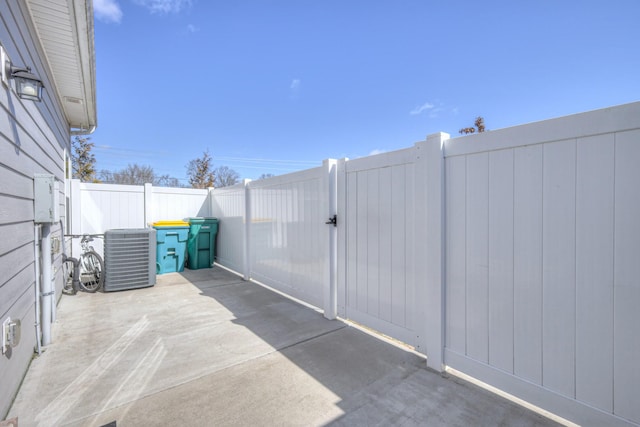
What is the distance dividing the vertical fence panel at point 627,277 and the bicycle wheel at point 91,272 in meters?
6.20

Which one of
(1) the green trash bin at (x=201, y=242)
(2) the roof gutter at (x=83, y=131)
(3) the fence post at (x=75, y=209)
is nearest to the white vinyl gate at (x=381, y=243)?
(1) the green trash bin at (x=201, y=242)

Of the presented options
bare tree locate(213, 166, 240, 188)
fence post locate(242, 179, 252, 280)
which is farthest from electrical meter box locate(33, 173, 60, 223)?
bare tree locate(213, 166, 240, 188)

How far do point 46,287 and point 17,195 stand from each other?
1.28 m

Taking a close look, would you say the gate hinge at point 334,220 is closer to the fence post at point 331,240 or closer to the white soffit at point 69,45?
the fence post at point 331,240

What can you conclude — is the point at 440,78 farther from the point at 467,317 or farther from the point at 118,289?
the point at 118,289

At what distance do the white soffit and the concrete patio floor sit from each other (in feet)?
10.1

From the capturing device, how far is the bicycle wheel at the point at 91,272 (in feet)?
15.8

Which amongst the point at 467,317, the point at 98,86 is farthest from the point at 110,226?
the point at 467,317

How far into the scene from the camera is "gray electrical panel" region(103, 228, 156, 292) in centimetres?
468

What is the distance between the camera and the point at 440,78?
665cm

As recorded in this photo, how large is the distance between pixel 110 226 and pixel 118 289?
220 centimetres

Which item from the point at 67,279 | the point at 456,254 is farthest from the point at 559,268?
the point at 67,279

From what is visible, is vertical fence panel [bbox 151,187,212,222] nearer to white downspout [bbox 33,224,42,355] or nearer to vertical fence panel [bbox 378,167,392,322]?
white downspout [bbox 33,224,42,355]

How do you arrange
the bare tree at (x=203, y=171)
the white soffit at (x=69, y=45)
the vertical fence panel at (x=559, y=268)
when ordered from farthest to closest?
the bare tree at (x=203, y=171), the white soffit at (x=69, y=45), the vertical fence panel at (x=559, y=268)
